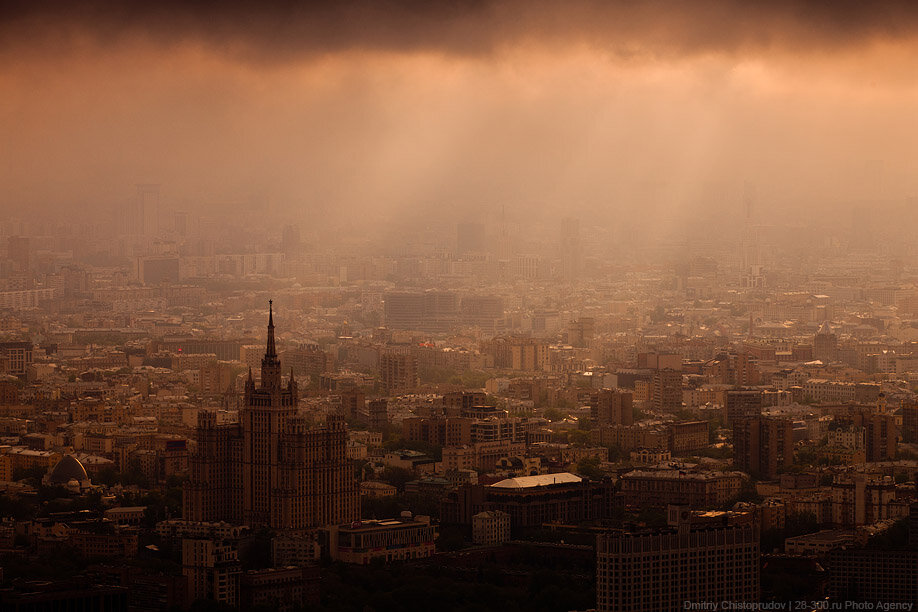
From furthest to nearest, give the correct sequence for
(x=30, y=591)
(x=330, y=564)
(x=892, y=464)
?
(x=892, y=464) → (x=330, y=564) → (x=30, y=591)

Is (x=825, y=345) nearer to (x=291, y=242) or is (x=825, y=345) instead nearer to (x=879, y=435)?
(x=291, y=242)

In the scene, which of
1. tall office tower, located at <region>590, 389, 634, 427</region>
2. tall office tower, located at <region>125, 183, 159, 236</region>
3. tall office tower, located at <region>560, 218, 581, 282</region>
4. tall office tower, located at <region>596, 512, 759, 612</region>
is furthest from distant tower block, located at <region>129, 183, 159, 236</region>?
tall office tower, located at <region>596, 512, 759, 612</region>

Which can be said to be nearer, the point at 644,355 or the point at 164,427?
the point at 164,427

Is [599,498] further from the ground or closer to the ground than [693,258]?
closer to the ground

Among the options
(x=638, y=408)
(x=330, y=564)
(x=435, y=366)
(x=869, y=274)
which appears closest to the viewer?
(x=330, y=564)

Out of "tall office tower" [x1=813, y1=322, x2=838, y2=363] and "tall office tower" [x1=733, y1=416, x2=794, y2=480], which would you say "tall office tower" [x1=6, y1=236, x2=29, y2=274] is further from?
"tall office tower" [x1=813, y1=322, x2=838, y2=363]

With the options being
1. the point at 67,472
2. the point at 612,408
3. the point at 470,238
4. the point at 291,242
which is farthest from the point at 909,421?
the point at 470,238

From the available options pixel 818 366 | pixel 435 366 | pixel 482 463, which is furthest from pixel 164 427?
pixel 818 366

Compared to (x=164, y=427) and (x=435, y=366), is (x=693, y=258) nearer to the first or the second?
(x=435, y=366)
